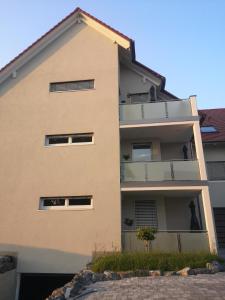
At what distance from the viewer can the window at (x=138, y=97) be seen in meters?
16.1

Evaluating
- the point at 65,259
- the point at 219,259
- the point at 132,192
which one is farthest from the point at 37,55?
the point at 219,259

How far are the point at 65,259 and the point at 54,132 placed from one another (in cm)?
606

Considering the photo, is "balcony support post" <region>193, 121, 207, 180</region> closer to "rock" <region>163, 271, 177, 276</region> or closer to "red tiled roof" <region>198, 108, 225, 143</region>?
"red tiled roof" <region>198, 108, 225, 143</region>

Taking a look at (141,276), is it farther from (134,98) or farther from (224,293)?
(134,98)

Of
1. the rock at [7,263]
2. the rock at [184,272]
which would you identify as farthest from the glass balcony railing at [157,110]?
the rock at [7,263]

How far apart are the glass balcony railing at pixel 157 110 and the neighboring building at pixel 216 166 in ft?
6.60

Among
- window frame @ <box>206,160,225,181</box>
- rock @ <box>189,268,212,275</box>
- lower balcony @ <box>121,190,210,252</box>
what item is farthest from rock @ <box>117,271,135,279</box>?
window frame @ <box>206,160,225,181</box>

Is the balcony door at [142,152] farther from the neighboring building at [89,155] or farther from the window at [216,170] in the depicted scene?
the window at [216,170]

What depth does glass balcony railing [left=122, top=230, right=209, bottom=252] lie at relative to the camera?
1094 centimetres

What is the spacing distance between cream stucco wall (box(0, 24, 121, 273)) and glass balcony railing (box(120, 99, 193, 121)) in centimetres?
71

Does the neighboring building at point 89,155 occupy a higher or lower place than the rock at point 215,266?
higher

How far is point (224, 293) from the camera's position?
6.52m

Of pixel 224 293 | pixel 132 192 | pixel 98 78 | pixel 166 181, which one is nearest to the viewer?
pixel 224 293

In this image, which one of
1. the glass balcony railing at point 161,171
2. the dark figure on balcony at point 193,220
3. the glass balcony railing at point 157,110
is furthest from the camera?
the glass balcony railing at point 157,110
